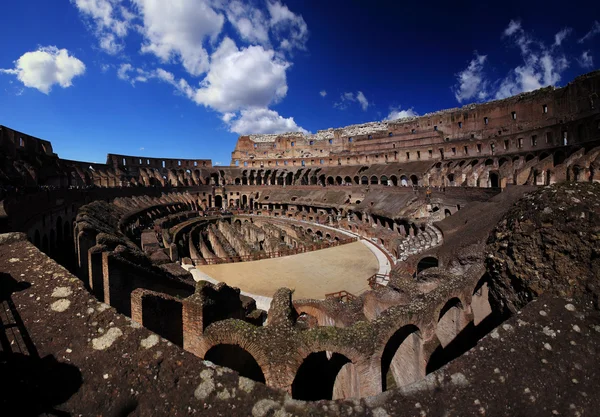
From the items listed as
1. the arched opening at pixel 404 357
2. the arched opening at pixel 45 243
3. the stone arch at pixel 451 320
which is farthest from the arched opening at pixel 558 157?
the arched opening at pixel 45 243

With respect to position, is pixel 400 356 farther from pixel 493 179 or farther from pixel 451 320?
pixel 493 179

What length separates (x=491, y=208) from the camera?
45.8ft

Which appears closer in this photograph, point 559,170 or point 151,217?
point 559,170

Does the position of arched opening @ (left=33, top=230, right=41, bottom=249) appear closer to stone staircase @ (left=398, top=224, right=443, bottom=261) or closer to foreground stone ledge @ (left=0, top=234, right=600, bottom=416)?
foreground stone ledge @ (left=0, top=234, right=600, bottom=416)

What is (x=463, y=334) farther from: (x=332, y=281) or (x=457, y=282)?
(x=332, y=281)

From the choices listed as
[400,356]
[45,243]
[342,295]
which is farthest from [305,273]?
[45,243]

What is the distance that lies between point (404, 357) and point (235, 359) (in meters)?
4.13

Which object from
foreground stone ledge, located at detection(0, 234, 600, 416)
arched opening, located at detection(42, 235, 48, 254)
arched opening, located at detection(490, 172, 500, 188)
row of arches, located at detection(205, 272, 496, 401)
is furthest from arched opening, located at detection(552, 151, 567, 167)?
arched opening, located at detection(42, 235, 48, 254)

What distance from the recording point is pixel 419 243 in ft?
53.8

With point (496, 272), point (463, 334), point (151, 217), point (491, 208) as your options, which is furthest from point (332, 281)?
point (151, 217)

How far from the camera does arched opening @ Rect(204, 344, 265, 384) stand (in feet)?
18.7

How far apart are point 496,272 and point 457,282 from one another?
408 cm

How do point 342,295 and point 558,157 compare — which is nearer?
point 342,295

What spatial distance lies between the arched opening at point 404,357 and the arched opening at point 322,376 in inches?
35.0
